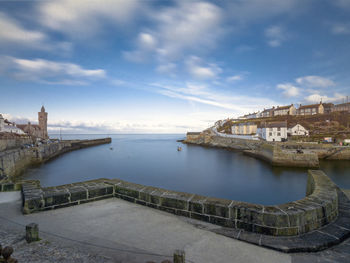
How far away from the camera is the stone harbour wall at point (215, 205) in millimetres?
4133

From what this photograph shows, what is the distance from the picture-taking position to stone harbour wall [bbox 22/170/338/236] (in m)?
4.13

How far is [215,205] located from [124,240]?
219cm

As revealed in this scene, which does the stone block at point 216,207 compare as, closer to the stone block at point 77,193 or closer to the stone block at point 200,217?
the stone block at point 200,217

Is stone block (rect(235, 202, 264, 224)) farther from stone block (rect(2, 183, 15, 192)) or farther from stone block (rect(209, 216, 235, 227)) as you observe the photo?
stone block (rect(2, 183, 15, 192))

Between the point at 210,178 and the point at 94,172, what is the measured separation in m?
18.8

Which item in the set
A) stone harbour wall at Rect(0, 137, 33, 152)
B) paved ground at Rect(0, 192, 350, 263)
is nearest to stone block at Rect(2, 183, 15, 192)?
paved ground at Rect(0, 192, 350, 263)

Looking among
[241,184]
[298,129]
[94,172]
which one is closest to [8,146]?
[94,172]

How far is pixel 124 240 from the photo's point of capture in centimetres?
380

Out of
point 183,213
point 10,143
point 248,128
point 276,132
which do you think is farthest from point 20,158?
point 248,128

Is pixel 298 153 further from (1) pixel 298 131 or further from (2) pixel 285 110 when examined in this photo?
(2) pixel 285 110

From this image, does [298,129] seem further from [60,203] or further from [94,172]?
[60,203]

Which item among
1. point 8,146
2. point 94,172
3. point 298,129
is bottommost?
point 94,172

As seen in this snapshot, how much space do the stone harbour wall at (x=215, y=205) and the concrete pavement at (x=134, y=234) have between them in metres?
0.25

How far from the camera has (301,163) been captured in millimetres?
30906
